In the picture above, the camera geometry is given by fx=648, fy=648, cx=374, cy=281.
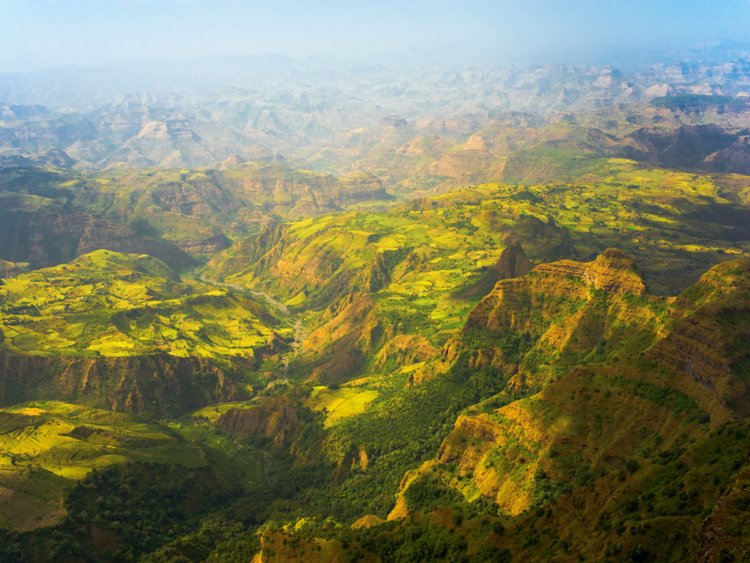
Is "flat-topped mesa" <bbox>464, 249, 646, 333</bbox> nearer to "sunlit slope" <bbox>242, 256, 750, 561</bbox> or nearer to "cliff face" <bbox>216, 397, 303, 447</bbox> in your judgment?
"sunlit slope" <bbox>242, 256, 750, 561</bbox>

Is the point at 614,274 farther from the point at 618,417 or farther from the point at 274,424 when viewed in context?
the point at 274,424

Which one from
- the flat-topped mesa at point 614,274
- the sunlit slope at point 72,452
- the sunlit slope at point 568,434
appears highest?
the flat-topped mesa at point 614,274

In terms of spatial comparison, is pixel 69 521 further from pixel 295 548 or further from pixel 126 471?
pixel 295 548

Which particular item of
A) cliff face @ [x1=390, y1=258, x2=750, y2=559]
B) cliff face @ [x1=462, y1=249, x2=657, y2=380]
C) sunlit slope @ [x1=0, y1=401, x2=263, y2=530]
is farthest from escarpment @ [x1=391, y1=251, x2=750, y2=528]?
sunlit slope @ [x1=0, y1=401, x2=263, y2=530]

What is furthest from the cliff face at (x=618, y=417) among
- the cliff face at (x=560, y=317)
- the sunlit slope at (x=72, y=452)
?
the sunlit slope at (x=72, y=452)

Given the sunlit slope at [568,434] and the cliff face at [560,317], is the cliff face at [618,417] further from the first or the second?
the cliff face at [560,317]

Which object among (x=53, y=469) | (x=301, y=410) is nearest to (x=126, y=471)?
(x=53, y=469)

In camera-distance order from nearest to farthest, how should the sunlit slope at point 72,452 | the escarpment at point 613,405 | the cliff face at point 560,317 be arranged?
the escarpment at point 613,405 < the sunlit slope at point 72,452 < the cliff face at point 560,317

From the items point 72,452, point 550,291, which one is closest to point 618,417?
point 550,291

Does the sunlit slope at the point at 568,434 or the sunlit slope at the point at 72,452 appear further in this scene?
the sunlit slope at the point at 72,452
